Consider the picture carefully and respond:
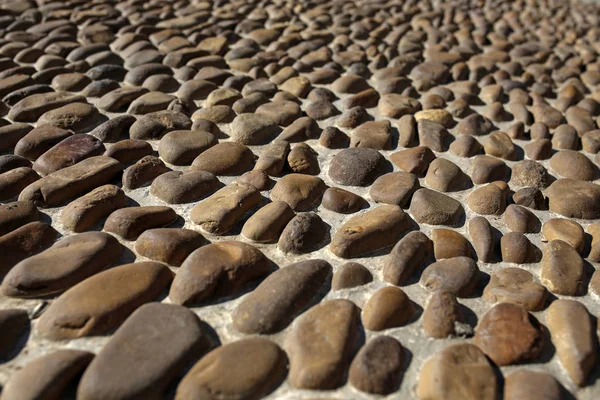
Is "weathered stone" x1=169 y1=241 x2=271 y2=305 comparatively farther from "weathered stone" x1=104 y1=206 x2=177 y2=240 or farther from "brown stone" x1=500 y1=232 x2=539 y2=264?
"brown stone" x1=500 y1=232 x2=539 y2=264

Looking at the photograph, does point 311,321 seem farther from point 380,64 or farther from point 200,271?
point 380,64

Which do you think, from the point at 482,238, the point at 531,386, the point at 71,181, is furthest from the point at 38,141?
the point at 531,386

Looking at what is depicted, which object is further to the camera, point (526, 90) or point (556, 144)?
point (526, 90)

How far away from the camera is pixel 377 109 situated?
158 cm

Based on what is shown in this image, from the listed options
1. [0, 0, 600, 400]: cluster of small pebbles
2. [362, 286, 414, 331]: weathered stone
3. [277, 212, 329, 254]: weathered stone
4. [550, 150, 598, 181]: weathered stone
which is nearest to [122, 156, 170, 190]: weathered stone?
[0, 0, 600, 400]: cluster of small pebbles

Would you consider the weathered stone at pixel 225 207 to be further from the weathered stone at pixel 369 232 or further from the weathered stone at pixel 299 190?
the weathered stone at pixel 369 232

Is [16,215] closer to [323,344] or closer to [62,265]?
[62,265]

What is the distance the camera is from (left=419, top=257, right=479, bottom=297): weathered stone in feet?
3.02

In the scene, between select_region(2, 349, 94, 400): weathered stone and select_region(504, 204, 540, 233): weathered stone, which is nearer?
select_region(2, 349, 94, 400): weathered stone

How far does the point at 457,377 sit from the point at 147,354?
433 millimetres

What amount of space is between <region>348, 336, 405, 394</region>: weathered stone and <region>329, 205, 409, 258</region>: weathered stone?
229 mm

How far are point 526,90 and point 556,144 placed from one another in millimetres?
382

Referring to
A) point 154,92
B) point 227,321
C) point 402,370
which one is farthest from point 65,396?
point 154,92

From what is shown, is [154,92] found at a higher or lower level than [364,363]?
higher
